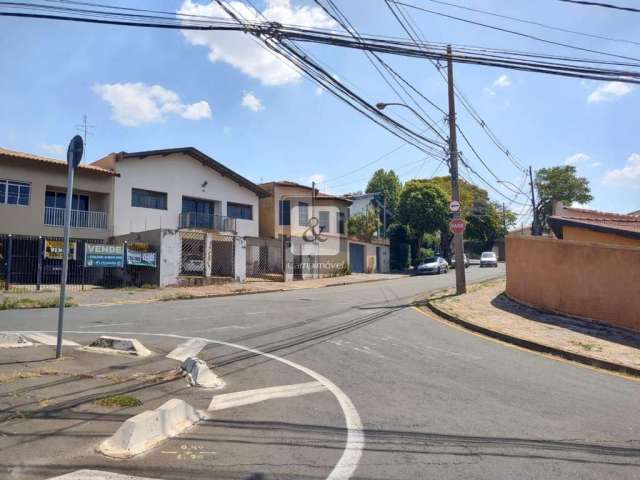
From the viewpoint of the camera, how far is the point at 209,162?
30641 mm

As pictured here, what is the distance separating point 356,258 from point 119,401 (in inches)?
1268

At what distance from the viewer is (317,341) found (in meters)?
9.17

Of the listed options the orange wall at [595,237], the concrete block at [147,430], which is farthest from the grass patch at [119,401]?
the orange wall at [595,237]

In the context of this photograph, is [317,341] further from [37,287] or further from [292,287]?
[292,287]

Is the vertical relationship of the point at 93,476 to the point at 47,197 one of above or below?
below

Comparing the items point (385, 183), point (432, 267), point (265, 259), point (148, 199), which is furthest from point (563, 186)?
point (148, 199)

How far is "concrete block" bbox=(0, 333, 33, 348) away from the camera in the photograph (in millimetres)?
7452

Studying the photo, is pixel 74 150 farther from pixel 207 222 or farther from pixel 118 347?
pixel 207 222

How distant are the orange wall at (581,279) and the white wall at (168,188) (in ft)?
66.3

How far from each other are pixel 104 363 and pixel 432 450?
4.75 m

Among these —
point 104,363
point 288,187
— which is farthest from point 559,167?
point 104,363

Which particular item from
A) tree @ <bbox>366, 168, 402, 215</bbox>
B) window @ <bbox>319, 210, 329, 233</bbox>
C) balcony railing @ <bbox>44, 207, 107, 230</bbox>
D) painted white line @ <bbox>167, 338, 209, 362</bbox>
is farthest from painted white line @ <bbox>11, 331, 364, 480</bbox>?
tree @ <bbox>366, 168, 402, 215</bbox>

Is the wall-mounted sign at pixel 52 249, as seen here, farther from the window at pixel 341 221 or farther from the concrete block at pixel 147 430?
the window at pixel 341 221

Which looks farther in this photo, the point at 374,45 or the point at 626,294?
the point at 626,294
